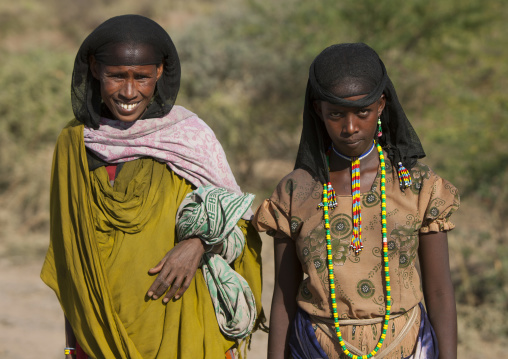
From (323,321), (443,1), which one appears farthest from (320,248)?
(443,1)

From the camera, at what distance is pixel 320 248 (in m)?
2.29

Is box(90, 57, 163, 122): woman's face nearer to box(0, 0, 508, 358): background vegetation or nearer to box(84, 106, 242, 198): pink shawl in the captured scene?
box(84, 106, 242, 198): pink shawl

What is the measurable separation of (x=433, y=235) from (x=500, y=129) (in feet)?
14.4

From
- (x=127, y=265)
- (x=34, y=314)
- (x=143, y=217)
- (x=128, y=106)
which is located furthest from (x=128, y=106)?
(x=34, y=314)

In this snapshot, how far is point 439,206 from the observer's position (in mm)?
2211

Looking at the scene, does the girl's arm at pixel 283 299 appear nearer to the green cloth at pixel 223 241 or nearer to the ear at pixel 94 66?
the green cloth at pixel 223 241

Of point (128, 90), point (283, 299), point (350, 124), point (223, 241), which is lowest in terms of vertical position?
point (283, 299)

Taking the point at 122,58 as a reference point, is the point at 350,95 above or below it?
below

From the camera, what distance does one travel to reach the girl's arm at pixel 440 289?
7.46 ft

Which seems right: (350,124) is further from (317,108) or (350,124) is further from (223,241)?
(223,241)

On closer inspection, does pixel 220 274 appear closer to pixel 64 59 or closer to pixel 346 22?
pixel 346 22

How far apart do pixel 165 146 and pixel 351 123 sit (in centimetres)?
81

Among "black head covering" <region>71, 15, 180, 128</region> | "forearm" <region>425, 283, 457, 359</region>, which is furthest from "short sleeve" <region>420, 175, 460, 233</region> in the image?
"black head covering" <region>71, 15, 180, 128</region>

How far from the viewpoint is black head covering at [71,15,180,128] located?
2.49m
